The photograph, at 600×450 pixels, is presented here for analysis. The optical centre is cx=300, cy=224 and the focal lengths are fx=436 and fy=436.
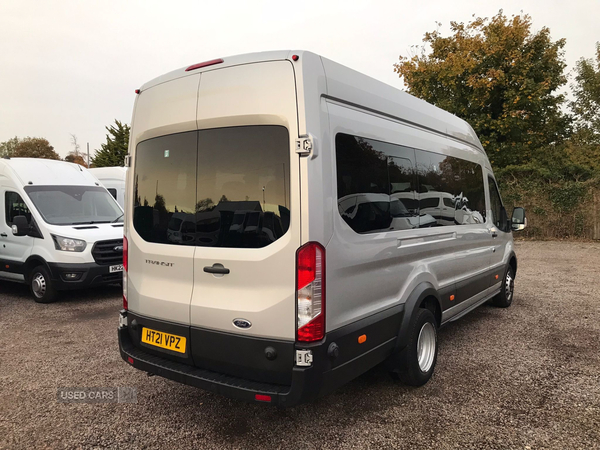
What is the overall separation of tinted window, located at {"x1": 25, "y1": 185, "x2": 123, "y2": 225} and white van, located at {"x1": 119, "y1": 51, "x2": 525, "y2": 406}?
15.8 feet

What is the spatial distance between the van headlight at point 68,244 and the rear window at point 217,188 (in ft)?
14.2

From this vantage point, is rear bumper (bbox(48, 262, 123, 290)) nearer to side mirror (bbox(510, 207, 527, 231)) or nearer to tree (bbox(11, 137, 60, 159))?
side mirror (bbox(510, 207, 527, 231))

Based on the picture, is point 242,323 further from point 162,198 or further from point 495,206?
point 495,206

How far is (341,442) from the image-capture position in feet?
9.71

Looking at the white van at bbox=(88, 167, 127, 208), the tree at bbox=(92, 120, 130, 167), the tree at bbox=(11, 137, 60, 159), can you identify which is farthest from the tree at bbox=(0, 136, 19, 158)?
the white van at bbox=(88, 167, 127, 208)

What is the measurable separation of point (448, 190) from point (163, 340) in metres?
3.12

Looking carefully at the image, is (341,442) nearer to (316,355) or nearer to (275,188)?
(316,355)

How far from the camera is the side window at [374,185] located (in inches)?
117

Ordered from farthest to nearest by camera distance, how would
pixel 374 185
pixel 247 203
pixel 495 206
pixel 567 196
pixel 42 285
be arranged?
1. pixel 567 196
2. pixel 42 285
3. pixel 495 206
4. pixel 374 185
5. pixel 247 203

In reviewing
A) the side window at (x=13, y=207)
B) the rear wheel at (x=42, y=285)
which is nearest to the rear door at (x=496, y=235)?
the rear wheel at (x=42, y=285)

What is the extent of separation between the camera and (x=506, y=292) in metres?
6.61

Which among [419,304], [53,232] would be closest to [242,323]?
[419,304]

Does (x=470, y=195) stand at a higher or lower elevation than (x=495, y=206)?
higher

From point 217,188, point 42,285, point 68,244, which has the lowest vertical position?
point 42,285
